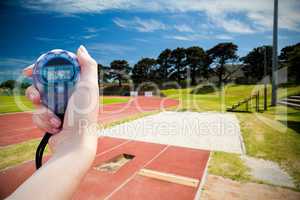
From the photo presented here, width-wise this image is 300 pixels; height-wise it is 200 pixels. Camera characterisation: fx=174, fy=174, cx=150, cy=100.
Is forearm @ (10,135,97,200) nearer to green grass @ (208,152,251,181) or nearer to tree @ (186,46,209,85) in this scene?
green grass @ (208,152,251,181)

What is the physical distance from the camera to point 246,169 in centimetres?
393

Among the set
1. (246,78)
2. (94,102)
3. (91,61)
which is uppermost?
(246,78)

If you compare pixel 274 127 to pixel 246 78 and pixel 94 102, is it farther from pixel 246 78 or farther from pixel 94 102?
pixel 246 78

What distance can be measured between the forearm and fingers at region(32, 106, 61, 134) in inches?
11.8

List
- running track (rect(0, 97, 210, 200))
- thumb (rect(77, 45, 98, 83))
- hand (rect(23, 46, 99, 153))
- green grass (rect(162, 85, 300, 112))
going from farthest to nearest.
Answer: green grass (rect(162, 85, 300, 112))
running track (rect(0, 97, 210, 200))
thumb (rect(77, 45, 98, 83))
hand (rect(23, 46, 99, 153))

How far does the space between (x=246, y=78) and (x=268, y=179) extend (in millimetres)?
51110

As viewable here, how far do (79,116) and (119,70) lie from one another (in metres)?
67.0

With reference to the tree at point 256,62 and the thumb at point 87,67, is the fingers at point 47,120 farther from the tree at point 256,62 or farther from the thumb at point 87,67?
the tree at point 256,62

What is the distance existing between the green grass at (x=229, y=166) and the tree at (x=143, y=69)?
5697 cm

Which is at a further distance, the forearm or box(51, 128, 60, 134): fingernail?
box(51, 128, 60, 134): fingernail

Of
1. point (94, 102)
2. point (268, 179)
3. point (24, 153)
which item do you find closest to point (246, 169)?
point (268, 179)

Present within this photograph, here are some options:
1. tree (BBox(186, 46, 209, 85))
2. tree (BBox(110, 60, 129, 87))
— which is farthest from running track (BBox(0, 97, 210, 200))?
tree (BBox(110, 60, 129, 87))

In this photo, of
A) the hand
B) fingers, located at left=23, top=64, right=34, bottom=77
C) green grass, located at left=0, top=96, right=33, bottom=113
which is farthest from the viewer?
green grass, located at left=0, top=96, right=33, bottom=113

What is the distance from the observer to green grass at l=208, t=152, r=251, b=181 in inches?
143
